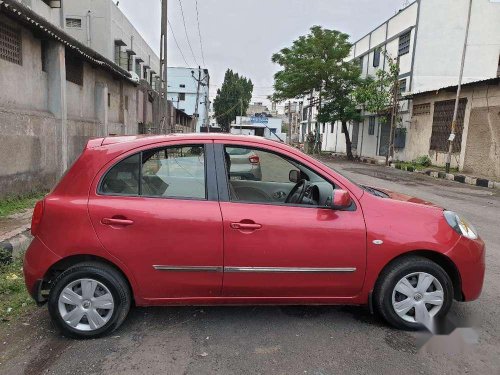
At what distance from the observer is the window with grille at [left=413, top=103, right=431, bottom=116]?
22.5 m

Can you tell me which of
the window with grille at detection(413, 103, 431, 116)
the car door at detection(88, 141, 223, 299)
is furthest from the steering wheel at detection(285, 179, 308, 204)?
the window with grille at detection(413, 103, 431, 116)

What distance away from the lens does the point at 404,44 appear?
26250 millimetres

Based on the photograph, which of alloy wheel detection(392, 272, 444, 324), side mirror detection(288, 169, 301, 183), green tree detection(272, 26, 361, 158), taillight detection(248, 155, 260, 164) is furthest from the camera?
green tree detection(272, 26, 361, 158)

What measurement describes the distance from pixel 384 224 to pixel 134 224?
1.96m

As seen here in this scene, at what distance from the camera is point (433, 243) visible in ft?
11.1

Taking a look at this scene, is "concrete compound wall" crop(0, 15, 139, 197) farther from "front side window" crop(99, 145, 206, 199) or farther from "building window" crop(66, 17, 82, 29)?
"building window" crop(66, 17, 82, 29)

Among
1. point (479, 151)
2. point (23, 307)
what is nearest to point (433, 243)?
point (23, 307)

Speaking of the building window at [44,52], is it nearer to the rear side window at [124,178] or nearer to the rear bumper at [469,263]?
the rear side window at [124,178]

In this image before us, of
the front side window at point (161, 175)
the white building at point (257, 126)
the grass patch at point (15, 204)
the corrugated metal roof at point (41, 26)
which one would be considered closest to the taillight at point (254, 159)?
the front side window at point (161, 175)

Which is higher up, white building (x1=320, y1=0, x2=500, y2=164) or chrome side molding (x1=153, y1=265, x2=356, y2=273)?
white building (x1=320, y1=0, x2=500, y2=164)

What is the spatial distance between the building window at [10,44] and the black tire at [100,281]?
6601mm

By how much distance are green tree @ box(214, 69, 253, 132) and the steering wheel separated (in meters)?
67.1

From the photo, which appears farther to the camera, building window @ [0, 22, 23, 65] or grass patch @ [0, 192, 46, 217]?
building window @ [0, 22, 23, 65]

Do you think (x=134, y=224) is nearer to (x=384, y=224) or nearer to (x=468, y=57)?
(x=384, y=224)
